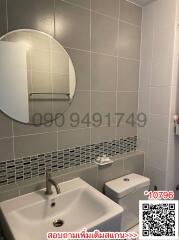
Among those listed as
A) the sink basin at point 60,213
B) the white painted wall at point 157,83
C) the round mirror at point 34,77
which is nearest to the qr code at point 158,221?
the white painted wall at point 157,83

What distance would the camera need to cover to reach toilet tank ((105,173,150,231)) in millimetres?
1419

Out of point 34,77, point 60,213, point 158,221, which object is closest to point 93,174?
point 60,213

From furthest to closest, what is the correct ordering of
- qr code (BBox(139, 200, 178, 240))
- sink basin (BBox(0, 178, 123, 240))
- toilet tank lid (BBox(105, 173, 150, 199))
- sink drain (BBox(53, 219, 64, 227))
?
toilet tank lid (BBox(105, 173, 150, 199)), qr code (BBox(139, 200, 178, 240)), sink drain (BBox(53, 219, 64, 227)), sink basin (BBox(0, 178, 123, 240))

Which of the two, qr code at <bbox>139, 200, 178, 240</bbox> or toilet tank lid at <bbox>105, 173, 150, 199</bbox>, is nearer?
qr code at <bbox>139, 200, 178, 240</bbox>

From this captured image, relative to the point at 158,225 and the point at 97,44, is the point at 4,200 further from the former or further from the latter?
the point at 97,44

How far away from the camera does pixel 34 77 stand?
1169 millimetres

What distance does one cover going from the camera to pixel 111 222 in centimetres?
94

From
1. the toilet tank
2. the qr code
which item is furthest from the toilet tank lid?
the qr code

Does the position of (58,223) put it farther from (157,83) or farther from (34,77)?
(157,83)

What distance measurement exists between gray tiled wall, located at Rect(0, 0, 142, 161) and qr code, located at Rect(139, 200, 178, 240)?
644mm

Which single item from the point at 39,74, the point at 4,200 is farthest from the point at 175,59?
the point at 4,200

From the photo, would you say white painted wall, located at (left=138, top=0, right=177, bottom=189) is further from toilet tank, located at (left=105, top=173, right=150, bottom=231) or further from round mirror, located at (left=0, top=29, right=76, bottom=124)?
round mirror, located at (left=0, top=29, right=76, bottom=124)

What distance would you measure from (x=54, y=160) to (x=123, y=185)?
610 mm

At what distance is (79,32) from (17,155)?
37.9 inches
